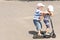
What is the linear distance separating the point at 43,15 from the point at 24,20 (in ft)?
9.80

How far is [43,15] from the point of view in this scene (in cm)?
810

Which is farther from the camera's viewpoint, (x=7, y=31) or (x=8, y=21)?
(x=8, y=21)

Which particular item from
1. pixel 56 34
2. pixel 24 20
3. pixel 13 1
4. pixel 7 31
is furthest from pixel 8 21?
pixel 13 1

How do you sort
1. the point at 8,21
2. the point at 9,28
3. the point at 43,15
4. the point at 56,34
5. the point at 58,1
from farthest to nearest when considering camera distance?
the point at 58,1, the point at 8,21, the point at 9,28, the point at 56,34, the point at 43,15

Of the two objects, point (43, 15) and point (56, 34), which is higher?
point (43, 15)

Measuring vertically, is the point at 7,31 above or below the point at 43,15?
below

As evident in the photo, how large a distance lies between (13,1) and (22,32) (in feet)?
35.1

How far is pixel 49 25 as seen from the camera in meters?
8.16

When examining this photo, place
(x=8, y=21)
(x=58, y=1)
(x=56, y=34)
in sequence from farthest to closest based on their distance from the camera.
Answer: (x=58, y=1) < (x=8, y=21) < (x=56, y=34)

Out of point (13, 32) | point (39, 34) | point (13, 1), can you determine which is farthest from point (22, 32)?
point (13, 1)

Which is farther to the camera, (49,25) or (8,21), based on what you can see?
(8,21)

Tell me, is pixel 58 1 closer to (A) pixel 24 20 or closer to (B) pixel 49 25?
(A) pixel 24 20

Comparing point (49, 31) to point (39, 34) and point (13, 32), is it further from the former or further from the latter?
point (13, 32)

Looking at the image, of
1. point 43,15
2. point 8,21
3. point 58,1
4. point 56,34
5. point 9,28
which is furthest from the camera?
point 58,1
